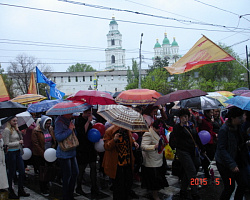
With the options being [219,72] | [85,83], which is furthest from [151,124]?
[85,83]

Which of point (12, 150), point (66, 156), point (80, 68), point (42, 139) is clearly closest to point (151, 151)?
point (66, 156)

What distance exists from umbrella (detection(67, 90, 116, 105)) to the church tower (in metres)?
94.6

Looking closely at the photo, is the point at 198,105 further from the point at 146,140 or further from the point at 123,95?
the point at 146,140

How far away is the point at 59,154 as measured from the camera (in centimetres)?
485

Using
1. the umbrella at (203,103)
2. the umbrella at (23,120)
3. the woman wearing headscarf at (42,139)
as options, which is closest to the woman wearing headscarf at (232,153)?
the umbrella at (203,103)

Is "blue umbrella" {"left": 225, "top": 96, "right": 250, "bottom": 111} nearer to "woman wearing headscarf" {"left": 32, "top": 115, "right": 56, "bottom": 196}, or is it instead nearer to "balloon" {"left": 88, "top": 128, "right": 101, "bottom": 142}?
"balloon" {"left": 88, "top": 128, "right": 101, "bottom": 142}

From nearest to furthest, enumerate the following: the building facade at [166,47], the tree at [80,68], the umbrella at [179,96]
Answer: the umbrella at [179,96]
the tree at [80,68]
the building facade at [166,47]

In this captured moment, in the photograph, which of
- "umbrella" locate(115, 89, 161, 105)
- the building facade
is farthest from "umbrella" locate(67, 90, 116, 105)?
the building facade

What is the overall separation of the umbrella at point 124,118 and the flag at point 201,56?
303 centimetres

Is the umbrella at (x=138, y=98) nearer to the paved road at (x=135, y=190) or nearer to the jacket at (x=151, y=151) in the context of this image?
the jacket at (x=151, y=151)

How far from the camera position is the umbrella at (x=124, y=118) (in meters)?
3.85

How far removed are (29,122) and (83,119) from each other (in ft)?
6.34

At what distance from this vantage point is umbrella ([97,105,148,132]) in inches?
152

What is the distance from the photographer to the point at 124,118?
3949 millimetres
